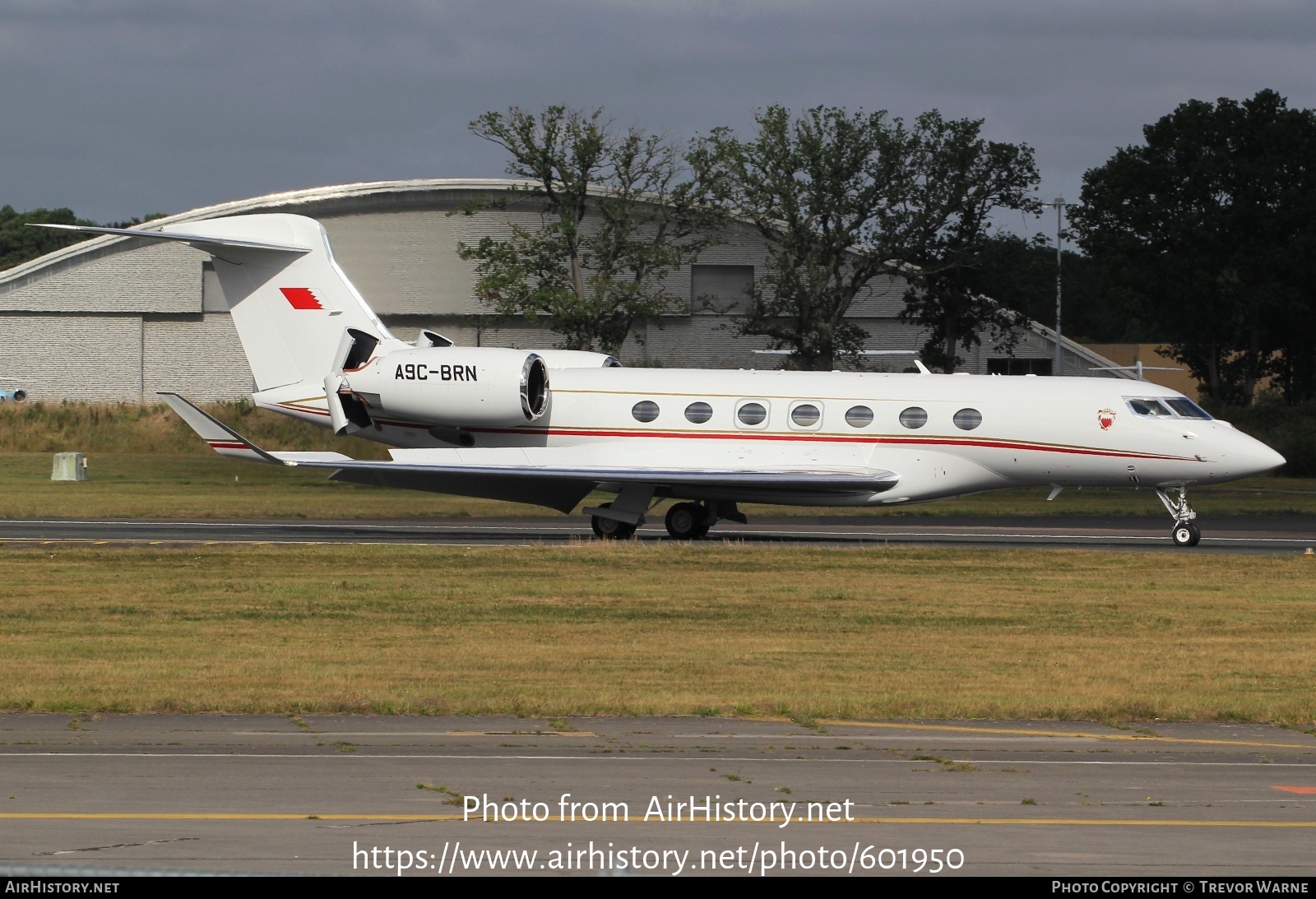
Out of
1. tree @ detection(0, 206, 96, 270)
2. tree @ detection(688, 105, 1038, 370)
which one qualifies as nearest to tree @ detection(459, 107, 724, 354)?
tree @ detection(688, 105, 1038, 370)

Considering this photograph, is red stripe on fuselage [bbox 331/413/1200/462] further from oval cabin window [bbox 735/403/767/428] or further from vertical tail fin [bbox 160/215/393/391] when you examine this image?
vertical tail fin [bbox 160/215/393/391]

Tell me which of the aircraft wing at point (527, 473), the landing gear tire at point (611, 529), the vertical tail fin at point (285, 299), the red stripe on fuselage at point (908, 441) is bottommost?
the landing gear tire at point (611, 529)

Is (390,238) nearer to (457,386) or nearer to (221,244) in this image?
(221,244)

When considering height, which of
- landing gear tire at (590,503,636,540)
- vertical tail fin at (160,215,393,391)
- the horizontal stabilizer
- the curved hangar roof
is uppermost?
the curved hangar roof

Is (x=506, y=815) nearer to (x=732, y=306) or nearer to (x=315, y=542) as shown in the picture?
(x=315, y=542)

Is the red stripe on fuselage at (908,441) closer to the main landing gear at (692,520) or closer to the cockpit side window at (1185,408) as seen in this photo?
the cockpit side window at (1185,408)

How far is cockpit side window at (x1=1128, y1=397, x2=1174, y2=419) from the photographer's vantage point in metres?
25.0

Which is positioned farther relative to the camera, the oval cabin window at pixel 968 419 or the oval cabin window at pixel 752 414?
the oval cabin window at pixel 752 414

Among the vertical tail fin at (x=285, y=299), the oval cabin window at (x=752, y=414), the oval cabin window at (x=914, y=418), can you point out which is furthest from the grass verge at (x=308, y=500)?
the oval cabin window at (x=914, y=418)

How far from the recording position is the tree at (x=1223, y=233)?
60125 millimetres

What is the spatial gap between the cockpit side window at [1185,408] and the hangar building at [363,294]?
93.8 feet

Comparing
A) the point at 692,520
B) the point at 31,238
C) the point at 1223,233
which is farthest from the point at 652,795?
the point at 31,238

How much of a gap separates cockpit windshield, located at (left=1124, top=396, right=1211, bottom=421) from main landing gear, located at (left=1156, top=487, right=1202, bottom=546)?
1.25 metres

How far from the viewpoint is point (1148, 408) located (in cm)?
2508
